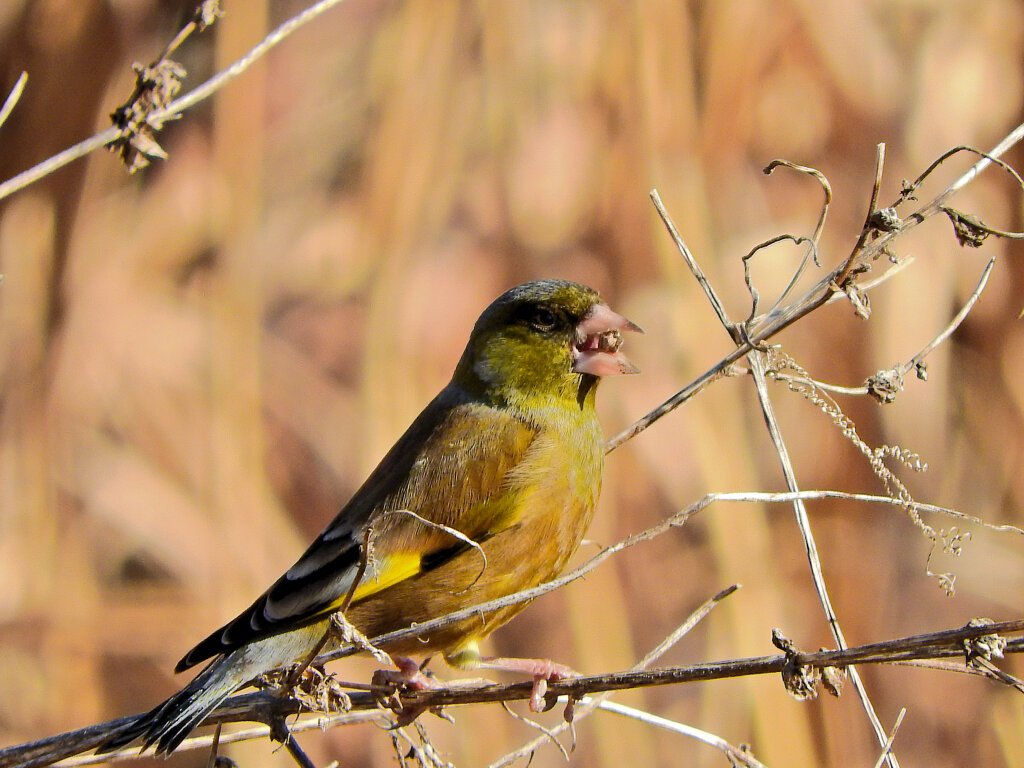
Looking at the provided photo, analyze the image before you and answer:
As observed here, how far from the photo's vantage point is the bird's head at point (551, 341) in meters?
2.49

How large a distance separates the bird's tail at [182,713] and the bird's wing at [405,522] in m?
0.06

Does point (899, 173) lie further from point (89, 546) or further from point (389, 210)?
point (89, 546)

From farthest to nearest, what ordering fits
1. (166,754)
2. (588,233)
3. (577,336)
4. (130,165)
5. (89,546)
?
1. (588,233)
2. (89,546)
3. (577,336)
4. (166,754)
5. (130,165)

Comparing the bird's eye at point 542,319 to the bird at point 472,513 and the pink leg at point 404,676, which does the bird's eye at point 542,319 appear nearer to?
the bird at point 472,513

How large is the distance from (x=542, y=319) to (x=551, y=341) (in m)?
0.07

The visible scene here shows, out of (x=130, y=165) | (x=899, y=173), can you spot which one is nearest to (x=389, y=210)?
(x=899, y=173)

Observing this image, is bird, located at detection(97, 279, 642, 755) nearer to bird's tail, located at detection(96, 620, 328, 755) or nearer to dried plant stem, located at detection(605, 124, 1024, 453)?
bird's tail, located at detection(96, 620, 328, 755)

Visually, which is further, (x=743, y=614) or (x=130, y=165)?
(x=743, y=614)

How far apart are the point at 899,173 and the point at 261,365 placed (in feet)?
9.42

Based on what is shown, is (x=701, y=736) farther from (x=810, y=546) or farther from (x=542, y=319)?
(x=542, y=319)

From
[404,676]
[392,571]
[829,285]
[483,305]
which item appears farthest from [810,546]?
[483,305]

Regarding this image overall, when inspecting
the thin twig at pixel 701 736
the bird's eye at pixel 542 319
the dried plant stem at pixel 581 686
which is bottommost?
the thin twig at pixel 701 736

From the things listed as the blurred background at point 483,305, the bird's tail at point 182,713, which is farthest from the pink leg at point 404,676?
the blurred background at point 483,305

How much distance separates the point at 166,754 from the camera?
1699mm
